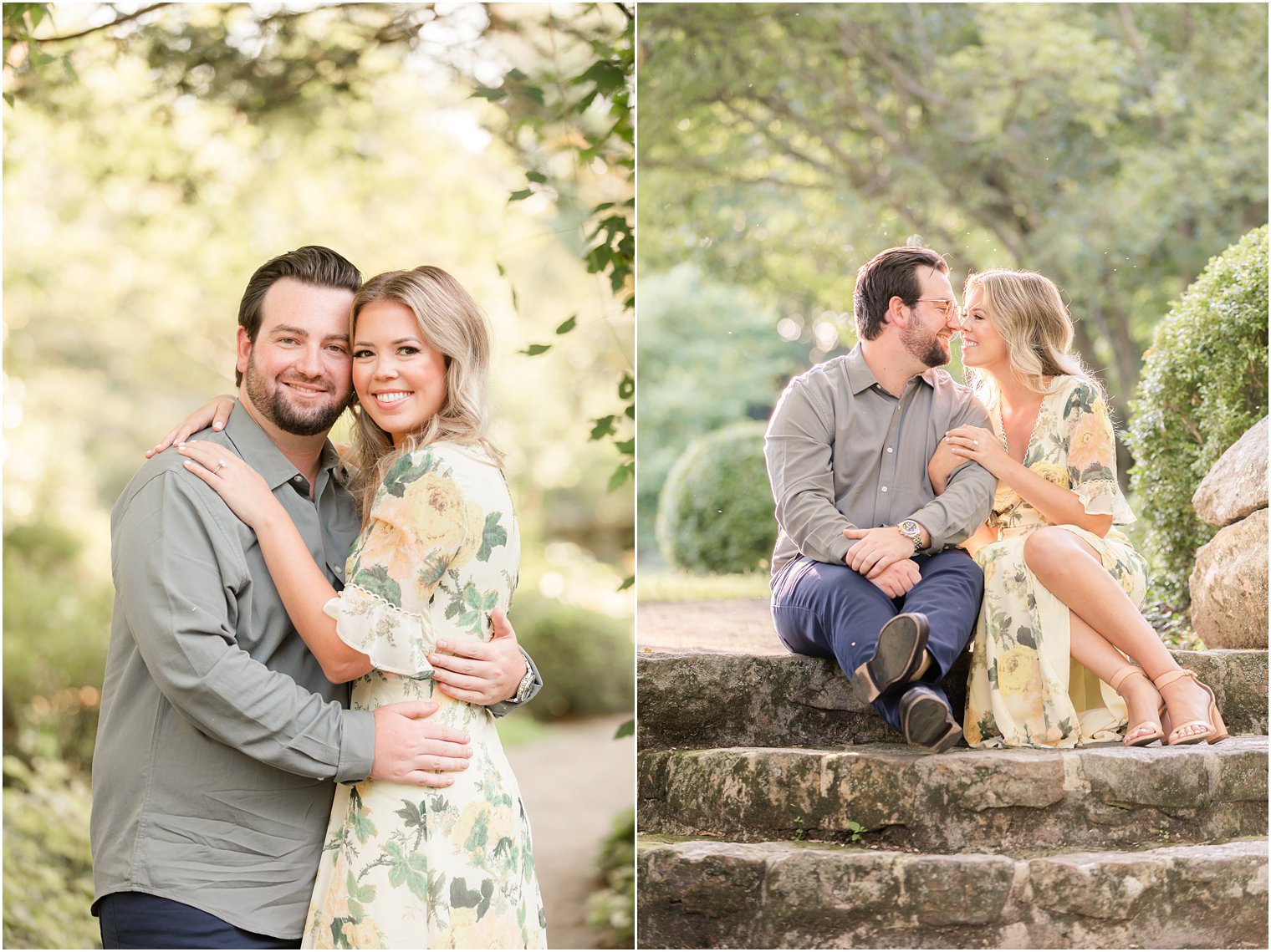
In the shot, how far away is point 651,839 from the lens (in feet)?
9.12

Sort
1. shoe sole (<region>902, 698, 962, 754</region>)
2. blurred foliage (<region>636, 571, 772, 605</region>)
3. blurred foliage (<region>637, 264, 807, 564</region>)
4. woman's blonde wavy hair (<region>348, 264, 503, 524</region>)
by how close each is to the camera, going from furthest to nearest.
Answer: blurred foliage (<region>637, 264, 807, 564</region>) → blurred foliage (<region>636, 571, 772, 605</region>) → shoe sole (<region>902, 698, 962, 754</region>) → woman's blonde wavy hair (<region>348, 264, 503, 524</region>)

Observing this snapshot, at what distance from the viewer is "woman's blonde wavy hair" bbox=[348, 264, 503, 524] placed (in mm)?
2146

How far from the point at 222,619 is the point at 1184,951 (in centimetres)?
226

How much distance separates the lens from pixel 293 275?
2.28m

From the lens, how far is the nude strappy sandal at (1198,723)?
8.86 feet

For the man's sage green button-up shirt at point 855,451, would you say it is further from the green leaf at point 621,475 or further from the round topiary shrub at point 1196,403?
the round topiary shrub at point 1196,403

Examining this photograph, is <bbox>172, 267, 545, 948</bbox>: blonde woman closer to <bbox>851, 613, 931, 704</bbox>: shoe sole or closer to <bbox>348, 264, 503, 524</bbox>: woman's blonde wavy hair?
<bbox>348, 264, 503, 524</bbox>: woman's blonde wavy hair

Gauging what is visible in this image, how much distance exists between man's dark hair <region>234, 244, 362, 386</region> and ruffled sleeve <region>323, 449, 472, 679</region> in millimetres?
495

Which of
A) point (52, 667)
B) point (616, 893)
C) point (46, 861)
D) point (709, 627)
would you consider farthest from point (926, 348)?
point (52, 667)

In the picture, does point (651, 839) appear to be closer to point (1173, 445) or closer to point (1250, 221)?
point (1173, 445)

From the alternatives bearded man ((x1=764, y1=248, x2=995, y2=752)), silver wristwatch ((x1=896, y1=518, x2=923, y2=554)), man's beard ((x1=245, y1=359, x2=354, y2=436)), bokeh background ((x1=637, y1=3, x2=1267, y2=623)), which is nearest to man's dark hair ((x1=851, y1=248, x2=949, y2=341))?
bearded man ((x1=764, y1=248, x2=995, y2=752))

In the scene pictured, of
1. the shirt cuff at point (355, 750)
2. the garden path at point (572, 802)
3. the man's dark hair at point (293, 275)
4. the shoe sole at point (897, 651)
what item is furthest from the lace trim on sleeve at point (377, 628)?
the garden path at point (572, 802)

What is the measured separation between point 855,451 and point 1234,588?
4.14 ft

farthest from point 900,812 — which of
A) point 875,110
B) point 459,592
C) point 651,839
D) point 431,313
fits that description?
point 875,110
